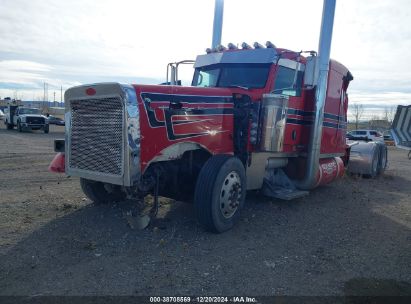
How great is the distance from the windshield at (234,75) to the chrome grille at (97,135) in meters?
2.61

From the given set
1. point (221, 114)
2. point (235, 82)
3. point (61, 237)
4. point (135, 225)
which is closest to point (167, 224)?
point (135, 225)

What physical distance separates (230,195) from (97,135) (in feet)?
6.73

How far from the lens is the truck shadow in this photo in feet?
12.8

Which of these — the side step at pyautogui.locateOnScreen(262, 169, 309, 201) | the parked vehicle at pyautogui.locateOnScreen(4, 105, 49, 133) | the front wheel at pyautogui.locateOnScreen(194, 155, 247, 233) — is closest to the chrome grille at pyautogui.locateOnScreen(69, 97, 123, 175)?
the front wheel at pyautogui.locateOnScreen(194, 155, 247, 233)

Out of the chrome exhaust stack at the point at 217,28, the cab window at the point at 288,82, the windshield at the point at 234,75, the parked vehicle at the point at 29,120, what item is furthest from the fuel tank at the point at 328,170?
the parked vehicle at the point at 29,120

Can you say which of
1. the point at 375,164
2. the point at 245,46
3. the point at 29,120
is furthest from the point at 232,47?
the point at 29,120

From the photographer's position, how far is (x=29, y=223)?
18.4 feet

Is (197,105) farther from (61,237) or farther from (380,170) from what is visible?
(380,170)

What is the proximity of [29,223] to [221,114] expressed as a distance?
10.8 feet

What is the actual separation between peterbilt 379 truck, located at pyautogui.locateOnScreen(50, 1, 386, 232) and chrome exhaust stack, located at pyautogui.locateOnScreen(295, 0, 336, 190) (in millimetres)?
20

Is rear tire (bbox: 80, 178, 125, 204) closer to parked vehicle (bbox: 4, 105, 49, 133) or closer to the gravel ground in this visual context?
the gravel ground

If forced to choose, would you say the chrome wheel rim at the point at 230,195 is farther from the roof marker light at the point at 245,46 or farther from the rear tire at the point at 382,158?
the rear tire at the point at 382,158

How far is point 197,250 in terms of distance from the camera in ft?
15.9

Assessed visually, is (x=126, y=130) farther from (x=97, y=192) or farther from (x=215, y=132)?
(x=97, y=192)
